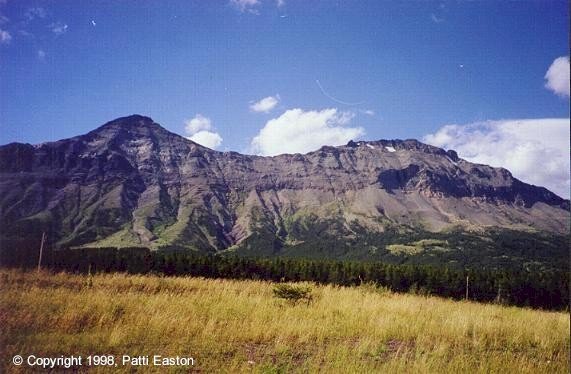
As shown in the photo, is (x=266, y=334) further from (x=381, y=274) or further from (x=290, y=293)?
(x=381, y=274)

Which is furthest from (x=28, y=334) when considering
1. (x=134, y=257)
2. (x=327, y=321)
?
(x=134, y=257)

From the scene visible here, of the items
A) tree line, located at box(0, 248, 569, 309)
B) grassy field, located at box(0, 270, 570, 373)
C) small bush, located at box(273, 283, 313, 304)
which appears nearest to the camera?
grassy field, located at box(0, 270, 570, 373)

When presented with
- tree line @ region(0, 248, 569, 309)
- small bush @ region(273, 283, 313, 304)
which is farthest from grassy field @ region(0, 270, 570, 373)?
tree line @ region(0, 248, 569, 309)

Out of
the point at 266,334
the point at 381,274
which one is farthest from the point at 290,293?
the point at 381,274

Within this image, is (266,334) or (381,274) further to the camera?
(381,274)

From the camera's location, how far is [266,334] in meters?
8.16

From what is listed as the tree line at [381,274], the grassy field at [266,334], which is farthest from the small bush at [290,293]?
the tree line at [381,274]

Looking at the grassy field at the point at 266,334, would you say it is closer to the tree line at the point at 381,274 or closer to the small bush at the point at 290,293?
the small bush at the point at 290,293

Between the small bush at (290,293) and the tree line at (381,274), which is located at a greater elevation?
the small bush at (290,293)

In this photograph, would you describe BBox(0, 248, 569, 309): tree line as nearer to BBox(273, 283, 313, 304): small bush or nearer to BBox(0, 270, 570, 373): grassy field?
BBox(273, 283, 313, 304): small bush

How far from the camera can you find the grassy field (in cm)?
665

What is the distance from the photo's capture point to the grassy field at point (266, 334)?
665 centimetres

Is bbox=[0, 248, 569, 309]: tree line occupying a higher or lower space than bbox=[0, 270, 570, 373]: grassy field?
lower

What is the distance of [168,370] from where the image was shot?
19.6ft
